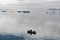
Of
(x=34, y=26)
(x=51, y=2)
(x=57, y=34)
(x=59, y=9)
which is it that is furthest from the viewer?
(x=51, y=2)

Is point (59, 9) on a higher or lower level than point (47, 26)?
higher

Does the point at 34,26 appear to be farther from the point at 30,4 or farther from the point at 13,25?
the point at 30,4

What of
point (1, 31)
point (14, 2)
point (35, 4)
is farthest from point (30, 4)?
point (1, 31)

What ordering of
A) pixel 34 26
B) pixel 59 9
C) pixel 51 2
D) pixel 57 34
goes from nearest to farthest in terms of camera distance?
1. pixel 57 34
2. pixel 34 26
3. pixel 59 9
4. pixel 51 2

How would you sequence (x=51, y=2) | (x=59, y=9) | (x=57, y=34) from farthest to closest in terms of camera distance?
(x=51, y=2) < (x=59, y=9) < (x=57, y=34)

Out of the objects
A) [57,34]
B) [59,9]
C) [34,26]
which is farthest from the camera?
[59,9]

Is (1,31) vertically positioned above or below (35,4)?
below

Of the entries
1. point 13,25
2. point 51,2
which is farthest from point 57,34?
point 51,2

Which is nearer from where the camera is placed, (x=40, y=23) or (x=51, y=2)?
(x=40, y=23)

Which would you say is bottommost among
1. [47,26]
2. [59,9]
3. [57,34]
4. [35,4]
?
[57,34]

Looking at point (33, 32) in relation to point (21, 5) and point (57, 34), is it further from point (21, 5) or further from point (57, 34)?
point (21, 5)
